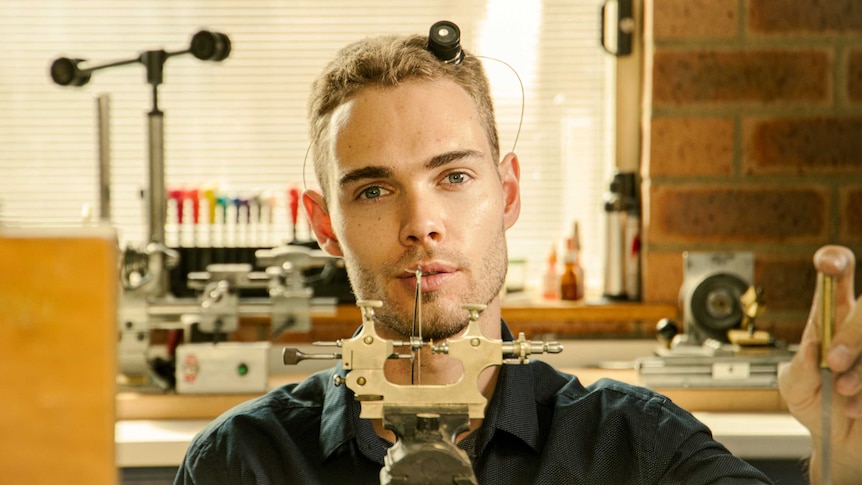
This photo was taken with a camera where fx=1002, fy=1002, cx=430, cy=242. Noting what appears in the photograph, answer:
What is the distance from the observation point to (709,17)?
2439 millimetres

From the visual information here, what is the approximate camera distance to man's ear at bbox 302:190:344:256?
1.43 metres

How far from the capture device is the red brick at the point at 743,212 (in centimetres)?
246

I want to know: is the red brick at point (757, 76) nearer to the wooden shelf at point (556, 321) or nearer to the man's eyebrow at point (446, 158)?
the wooden shelf at point (556, 321)

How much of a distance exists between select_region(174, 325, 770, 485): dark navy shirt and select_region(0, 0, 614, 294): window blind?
1424mm

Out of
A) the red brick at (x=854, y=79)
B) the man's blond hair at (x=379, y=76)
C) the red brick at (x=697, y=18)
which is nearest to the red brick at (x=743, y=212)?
the red brick at (x=854, y=79)

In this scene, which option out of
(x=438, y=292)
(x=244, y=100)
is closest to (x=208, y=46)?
(x=244, y=100)

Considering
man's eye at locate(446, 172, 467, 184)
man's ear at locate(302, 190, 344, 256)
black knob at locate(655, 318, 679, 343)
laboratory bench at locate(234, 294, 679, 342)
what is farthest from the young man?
laboratory bench at locate(234, 294, 679, 342)

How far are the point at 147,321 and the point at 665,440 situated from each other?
1.30 m

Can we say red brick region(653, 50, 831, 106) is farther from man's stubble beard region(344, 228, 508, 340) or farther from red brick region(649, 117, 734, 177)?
man's stubble beard region(344, 228, 508, 340)

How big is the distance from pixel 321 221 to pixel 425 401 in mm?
709

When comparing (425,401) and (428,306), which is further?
(428,306)

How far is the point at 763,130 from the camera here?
2.45 meters

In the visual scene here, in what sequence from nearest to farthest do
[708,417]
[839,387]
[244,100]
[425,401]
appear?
[425,401] < [839,387] < [708,417] < [244,100]

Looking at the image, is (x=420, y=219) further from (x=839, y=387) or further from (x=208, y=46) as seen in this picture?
(x=208, y=46)
